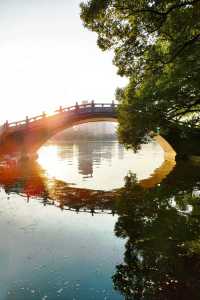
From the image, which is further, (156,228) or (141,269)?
(156,228)

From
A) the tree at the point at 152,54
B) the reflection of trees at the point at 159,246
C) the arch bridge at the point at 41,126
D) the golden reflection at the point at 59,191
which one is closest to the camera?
the reflection of trees at the point at 159,246

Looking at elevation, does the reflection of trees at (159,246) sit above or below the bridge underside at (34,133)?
below

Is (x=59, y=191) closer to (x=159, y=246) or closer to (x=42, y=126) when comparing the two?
(x=159, y=246)

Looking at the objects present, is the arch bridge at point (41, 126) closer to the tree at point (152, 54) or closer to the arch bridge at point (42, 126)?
the arch bridge at point (42, 126)

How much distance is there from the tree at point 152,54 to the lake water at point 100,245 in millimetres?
4288

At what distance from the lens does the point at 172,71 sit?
14.7 metres

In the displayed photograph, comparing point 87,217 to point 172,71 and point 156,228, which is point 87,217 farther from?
point 172,71

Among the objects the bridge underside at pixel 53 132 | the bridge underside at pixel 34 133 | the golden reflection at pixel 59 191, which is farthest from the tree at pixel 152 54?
the bridge underside at pixel 34 133

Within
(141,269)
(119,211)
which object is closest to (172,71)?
(119,211)

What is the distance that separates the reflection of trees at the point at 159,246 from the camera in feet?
22.9

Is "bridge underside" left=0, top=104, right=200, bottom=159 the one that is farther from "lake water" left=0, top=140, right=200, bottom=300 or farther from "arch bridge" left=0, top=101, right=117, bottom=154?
"lake water" left=0, top=140, right=200, bottom=300

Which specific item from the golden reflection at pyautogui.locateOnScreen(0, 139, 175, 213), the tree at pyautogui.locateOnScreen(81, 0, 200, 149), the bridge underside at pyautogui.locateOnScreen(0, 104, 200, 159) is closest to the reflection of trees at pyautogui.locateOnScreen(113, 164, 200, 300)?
the golden reflection at pyautogui.locateOnScreen(0, 139, 175, 213)

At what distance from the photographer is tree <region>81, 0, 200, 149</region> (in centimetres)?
1009

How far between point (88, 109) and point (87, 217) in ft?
96.4
